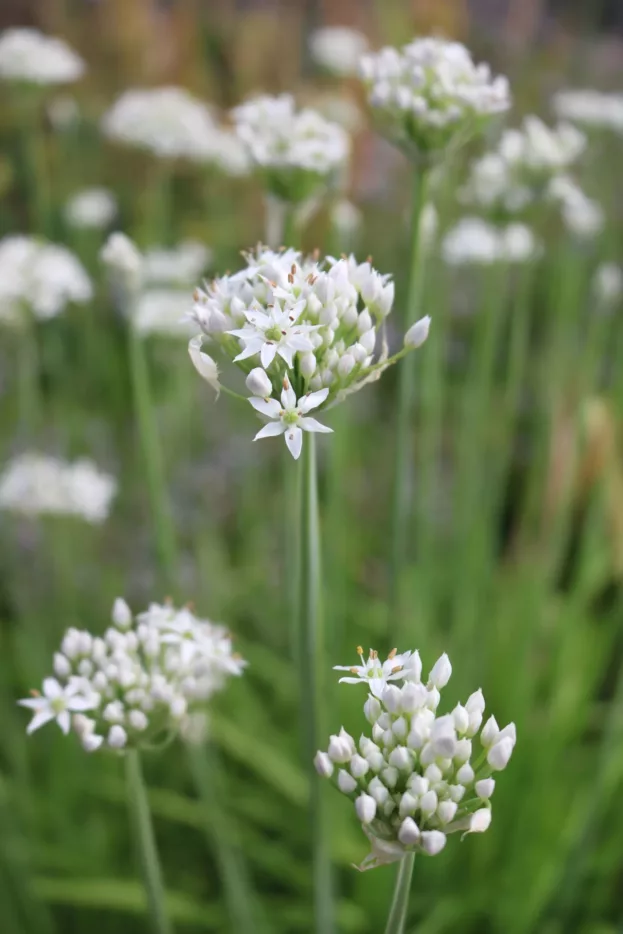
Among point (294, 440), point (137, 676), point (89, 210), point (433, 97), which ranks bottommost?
point (89, 210)

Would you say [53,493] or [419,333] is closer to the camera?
[419,333]

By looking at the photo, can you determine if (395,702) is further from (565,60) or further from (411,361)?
(565,60)

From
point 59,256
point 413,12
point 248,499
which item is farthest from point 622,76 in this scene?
point 59,256

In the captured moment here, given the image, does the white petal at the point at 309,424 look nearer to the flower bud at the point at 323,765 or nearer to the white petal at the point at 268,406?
the white petal at the point at 268,406

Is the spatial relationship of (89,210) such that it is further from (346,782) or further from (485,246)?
(346,782)

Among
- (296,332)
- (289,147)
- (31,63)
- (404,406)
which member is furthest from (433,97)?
(31,63)

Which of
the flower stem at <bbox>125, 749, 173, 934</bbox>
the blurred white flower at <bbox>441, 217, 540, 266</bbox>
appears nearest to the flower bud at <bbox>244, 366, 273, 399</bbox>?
the flower stem at <bbox>125, 749, 173, 934</bbox>
